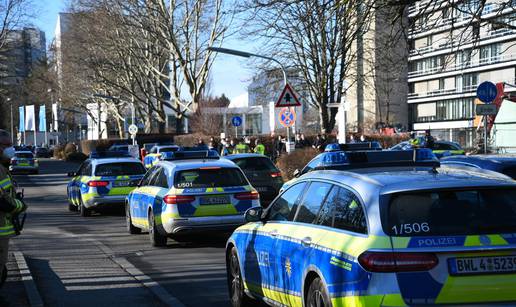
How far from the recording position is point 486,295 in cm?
493

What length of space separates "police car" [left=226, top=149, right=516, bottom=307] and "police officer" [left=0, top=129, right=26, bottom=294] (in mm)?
2775

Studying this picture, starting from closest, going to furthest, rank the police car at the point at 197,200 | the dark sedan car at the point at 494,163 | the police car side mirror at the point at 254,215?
the police car side mirror at the point at 254,215
the dark sedan car at the point at 494,163
the police car at the point at 197,200

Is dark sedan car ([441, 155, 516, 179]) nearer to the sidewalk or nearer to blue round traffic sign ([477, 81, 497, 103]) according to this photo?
the sidewalk

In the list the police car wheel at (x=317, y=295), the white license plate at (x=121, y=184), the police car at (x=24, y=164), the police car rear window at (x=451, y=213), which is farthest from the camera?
the police car at (x=24, y=164)

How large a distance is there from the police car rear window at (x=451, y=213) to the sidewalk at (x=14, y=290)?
460 cm

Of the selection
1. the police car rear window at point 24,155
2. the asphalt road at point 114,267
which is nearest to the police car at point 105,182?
the asphalt road at point 114,267

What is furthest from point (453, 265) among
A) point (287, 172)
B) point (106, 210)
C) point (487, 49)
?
point (487, 49)

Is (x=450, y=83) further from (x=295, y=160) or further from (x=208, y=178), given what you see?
(x=208, y=178)

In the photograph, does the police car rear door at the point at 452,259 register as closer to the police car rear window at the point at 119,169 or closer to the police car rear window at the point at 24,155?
the police car rear window at the point at 119,169

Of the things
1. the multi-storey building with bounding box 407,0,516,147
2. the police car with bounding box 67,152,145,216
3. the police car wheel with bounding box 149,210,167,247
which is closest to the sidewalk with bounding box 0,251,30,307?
the police car wheel with bounding box 149,210,167,247

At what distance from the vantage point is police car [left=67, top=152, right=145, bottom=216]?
1950 cm

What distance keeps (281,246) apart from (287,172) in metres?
20.5

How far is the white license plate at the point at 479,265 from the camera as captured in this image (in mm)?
4926

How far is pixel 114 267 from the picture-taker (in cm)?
1113
